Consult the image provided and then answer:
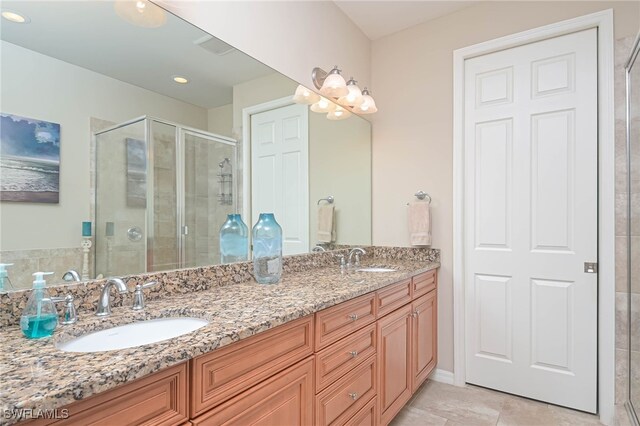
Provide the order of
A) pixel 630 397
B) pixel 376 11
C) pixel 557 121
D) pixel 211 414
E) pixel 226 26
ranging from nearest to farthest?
pixel 211 414
pixel 226 26
pixel 630 397
pixel 557 121
pixel 376 11

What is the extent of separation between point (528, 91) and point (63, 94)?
8.25 ft

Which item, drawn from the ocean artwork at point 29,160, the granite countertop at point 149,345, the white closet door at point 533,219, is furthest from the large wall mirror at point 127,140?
the white closet door at point 533,219

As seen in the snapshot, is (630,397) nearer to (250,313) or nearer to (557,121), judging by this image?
(557,121)

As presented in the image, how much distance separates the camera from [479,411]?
211 centimetres

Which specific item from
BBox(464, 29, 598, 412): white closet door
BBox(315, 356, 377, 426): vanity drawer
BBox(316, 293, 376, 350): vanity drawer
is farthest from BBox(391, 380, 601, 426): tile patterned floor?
BBox(316, 293, 376, 350): vanity drawer

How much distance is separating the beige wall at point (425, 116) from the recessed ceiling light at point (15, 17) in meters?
2.27

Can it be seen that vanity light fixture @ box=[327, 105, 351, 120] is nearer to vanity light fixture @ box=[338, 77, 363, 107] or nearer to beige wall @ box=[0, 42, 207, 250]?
vanity light fixture @ box=[338, 77, 363, 107]

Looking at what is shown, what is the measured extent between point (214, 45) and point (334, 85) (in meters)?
0.85

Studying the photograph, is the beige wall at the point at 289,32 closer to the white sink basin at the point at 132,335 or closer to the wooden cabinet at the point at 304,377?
the white sink basin at the point at 132,335

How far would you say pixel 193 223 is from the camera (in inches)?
59.8

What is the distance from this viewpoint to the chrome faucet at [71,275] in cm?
110

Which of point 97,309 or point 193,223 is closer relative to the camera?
point 97,309

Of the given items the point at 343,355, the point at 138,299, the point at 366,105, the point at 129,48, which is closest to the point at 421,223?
the point at 366,105

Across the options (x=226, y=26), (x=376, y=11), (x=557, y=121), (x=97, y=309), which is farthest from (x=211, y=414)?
(x=376, y=11)
